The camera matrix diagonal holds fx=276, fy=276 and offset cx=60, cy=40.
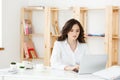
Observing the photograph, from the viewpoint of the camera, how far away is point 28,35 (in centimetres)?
607

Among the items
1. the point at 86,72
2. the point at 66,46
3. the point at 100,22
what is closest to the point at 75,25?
the point at 66,46

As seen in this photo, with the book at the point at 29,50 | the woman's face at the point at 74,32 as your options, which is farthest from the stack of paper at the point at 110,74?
the book at the point at 29,50

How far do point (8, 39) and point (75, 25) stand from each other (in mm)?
2385

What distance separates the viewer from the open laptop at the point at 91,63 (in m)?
2.94

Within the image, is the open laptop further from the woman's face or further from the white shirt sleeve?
the woman's face

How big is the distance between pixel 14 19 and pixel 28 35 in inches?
20.1

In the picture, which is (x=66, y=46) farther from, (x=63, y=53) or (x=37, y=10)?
(x=37, y=10)

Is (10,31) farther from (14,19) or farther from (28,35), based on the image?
(28,35)

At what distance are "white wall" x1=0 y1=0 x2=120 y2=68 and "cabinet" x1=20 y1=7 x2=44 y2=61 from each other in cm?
12

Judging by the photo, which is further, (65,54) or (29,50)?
(29,50)

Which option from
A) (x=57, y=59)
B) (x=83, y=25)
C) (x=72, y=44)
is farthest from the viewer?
(x=83, y=25)

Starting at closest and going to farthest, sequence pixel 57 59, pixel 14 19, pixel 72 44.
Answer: pixel 57 59 → pixel 72 44 → pixel 14 19

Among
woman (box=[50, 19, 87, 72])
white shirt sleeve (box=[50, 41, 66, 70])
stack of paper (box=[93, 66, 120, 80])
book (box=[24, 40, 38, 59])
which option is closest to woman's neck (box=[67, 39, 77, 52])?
woman (box=[50, 19, 87, 72])

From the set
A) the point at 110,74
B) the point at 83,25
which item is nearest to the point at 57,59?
the point at 110,74
